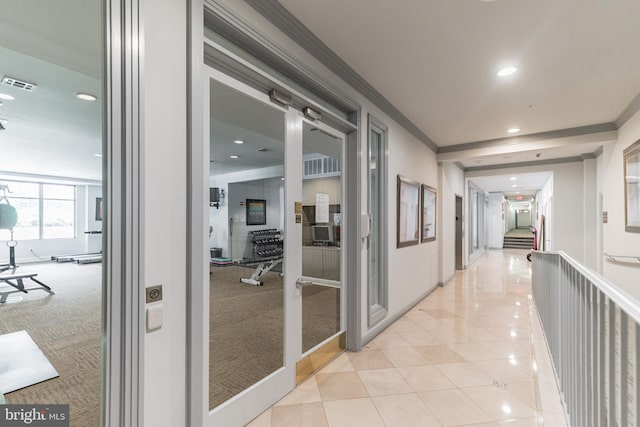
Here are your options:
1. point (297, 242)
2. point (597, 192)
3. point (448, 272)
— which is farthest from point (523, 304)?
point (297, 242)

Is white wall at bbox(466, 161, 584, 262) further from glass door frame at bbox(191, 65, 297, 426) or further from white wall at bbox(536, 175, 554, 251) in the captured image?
glass door frame at bbox(191, 65, 297, 426)

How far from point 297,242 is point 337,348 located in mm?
1394

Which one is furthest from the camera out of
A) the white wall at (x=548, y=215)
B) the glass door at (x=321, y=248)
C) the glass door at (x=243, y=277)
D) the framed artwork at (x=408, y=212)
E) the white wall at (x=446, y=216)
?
the white wall at (x=548, y=215)

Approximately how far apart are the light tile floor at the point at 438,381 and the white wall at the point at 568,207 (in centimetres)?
364

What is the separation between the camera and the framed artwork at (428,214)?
5132 millimetres

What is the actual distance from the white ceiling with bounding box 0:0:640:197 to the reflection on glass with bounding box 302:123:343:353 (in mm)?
427

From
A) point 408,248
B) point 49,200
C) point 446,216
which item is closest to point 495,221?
point 446,216

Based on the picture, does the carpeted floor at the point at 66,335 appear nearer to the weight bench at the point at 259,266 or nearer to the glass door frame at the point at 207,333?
the glass door frame at the point at 207,333

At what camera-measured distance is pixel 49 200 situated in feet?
13.4

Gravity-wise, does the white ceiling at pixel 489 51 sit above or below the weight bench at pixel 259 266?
above

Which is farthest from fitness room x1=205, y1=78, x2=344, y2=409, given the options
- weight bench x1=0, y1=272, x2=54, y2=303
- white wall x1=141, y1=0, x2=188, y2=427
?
weight bench x1=0, y1=272, x2=54, y2=303

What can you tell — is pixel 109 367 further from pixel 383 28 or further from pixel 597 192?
pixel 597 192

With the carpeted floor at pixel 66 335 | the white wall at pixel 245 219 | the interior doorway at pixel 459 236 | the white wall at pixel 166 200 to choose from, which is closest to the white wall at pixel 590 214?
the interior doorway at pixel 459 236

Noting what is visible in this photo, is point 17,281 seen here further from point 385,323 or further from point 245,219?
point 385,323
